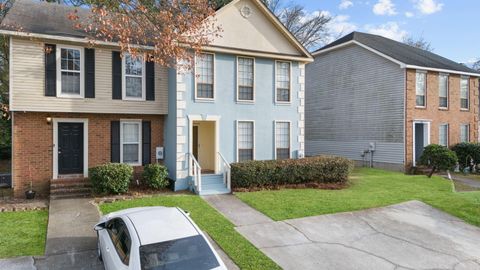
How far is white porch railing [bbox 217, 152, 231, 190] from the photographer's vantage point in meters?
12.5

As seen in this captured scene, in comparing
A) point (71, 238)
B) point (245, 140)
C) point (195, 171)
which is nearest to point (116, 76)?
point (195, 171)

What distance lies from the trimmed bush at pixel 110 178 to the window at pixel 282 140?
6.75 metres

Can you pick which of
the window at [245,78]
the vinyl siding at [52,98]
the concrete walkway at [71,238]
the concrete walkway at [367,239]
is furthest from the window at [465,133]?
the concrete walkway at [71,238]

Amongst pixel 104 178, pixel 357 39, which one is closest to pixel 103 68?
pixel 104 178

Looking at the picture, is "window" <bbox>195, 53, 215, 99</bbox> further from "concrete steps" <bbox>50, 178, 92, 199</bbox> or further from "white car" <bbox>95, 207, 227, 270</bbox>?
"white car" <bbox>95, 207, 227, 270</bbox>

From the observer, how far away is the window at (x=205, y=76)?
1350cm

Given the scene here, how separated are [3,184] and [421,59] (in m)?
24.7

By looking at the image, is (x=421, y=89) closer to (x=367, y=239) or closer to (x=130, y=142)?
(x=367, y=239)

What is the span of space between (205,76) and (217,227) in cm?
723

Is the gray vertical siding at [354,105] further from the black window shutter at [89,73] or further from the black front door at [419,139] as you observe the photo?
the black window shutter at [89,73]

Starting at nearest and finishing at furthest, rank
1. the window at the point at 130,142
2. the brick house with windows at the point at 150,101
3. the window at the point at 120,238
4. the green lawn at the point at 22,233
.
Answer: the window at the point at 120,238, the green lawn at the point at 22,233, the brick house with windows at the point at 150,101, the window at the point at 130,142

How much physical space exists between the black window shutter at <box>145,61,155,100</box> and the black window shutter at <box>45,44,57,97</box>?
10.8ft

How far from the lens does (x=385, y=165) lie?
19.8 meters

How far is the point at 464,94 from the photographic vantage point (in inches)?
869
